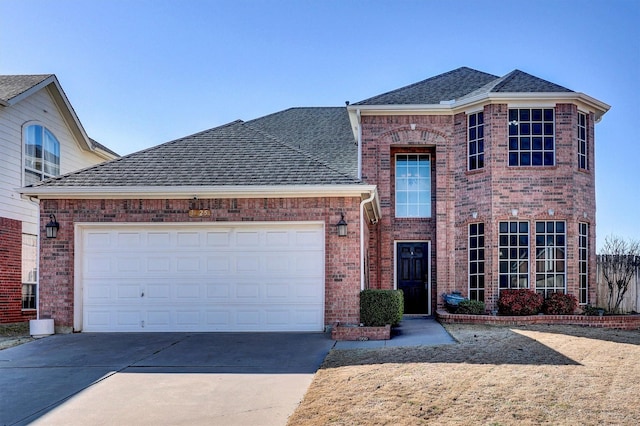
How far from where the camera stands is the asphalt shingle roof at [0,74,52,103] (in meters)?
15.8

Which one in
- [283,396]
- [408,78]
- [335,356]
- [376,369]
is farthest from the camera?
[408,78]

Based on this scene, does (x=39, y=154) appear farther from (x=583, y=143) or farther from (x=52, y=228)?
(x=583, y=143)

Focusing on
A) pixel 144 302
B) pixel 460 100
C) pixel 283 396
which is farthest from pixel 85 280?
pixel 460 100

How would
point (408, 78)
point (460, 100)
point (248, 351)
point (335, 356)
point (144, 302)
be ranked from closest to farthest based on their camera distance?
point (335, 356)
point (248, 351)
point (144, 302)
point (460, 100)
point (408, 78)

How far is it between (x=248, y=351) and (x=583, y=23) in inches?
473

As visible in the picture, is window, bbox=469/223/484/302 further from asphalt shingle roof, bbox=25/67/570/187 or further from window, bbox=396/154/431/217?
asphalt shingle roof, bbox=25/67/570/187

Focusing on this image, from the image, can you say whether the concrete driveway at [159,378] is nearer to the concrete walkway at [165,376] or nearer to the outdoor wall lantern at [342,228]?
the concrete walkway at [165,376]

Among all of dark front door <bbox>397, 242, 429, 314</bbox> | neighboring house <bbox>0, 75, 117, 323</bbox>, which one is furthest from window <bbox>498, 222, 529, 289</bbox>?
neighboring house <bbox>0, 75, 117, 323</bbox>

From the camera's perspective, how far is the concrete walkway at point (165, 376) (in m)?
6.41

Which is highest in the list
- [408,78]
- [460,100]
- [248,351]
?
[408,78]

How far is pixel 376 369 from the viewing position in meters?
7.83

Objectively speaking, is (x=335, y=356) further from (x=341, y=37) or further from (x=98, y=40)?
(x=98, y=40)

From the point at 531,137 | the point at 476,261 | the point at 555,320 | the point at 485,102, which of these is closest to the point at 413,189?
the point at 476,261

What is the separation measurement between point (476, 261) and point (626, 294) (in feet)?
16.1
